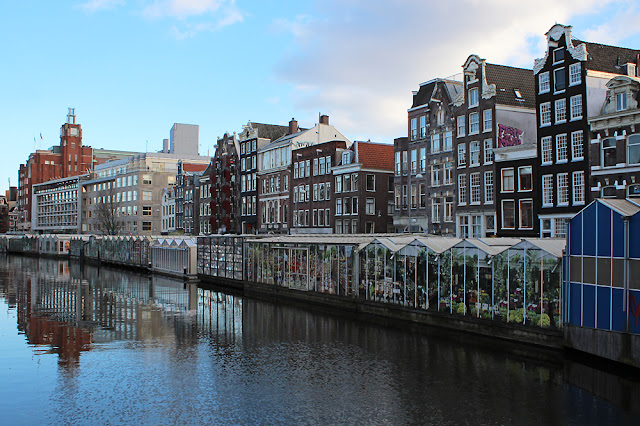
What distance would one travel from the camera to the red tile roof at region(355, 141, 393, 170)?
7519 cm

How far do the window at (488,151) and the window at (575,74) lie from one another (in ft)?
31.0

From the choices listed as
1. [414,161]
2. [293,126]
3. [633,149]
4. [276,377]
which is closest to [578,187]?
[633,149]

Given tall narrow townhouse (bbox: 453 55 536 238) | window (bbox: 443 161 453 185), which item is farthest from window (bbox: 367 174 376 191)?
tall narrow townhouse (bbox: 453 55 536 238)

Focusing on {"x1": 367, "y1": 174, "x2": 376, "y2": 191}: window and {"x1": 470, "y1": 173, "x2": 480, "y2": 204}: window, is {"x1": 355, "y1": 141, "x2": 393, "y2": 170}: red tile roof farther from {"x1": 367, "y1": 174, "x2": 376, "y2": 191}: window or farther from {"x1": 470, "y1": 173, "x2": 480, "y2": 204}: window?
{"x1": 470, "y1": 173, "x2": 480, "y2": 204}: window

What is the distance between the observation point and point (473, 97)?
59.7 metres

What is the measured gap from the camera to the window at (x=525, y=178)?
53.2 meters

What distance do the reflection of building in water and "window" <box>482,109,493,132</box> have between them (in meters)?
30.0

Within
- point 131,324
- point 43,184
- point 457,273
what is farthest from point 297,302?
point 43,184

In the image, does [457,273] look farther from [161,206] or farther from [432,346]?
[161,206]

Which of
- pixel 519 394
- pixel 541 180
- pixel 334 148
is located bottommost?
pixel 519 394

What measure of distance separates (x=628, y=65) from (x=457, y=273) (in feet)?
103

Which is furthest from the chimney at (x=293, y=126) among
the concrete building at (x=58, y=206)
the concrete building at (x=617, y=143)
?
the concrete building at (x=58, y=206)

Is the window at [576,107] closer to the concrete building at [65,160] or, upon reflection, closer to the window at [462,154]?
the window at [462,154]

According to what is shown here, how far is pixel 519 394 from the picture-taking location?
18.9 m
